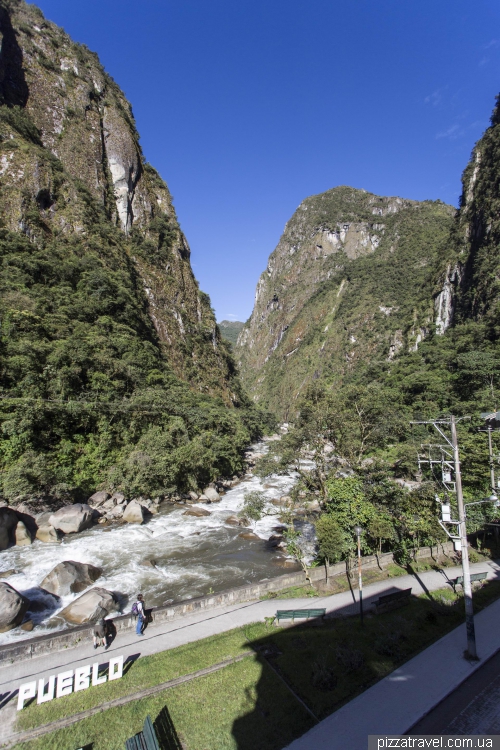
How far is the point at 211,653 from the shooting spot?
9633mm

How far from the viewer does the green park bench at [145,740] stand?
628cm

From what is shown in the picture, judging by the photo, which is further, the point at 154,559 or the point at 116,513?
the point at 116,513

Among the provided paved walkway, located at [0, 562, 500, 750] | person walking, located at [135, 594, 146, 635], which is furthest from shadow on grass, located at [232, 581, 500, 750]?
person walking, located at [135, 594, 146, 635]

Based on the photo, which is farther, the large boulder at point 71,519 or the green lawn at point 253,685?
the large boulder at point 71,519

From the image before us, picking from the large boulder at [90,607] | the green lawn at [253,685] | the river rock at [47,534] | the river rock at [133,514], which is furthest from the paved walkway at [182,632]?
the river rock at [133,514]

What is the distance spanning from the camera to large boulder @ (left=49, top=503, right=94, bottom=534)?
22047 mm

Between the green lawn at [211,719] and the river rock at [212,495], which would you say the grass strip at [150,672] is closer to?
the green lawn at [211,719]

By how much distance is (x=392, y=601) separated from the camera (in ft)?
41.5

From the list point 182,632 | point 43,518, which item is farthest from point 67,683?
point 43,518

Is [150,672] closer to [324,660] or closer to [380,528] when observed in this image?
[324,660]

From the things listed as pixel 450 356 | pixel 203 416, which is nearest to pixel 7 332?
pixel 203 416

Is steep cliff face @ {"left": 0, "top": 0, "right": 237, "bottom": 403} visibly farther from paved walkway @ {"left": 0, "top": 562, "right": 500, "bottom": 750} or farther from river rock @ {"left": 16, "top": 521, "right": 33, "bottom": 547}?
paved walkway @ {"left": 0, "top": 562, "right": 500, "bottom": 750}

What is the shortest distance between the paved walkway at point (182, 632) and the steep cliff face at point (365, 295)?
76.4 m

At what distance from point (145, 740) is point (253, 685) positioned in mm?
2965
